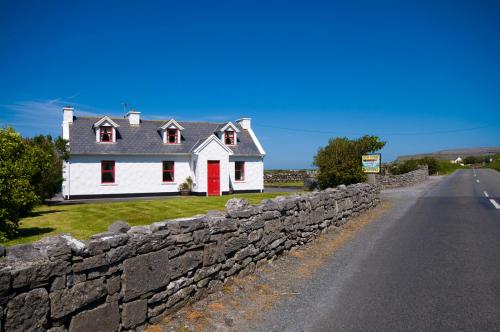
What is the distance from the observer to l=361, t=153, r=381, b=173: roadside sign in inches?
870

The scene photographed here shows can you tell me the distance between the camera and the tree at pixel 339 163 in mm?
21328

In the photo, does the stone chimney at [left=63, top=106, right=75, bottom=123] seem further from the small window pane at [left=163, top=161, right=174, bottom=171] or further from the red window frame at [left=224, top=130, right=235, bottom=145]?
the red window frame at [left=224, top=130, right=235, bottom=145]

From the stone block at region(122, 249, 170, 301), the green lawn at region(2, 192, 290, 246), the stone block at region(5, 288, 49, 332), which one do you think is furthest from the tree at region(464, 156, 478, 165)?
the stone block at region(5, 288, 49, 332)

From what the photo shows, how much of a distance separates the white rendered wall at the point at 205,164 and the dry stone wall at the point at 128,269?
67.9 ft

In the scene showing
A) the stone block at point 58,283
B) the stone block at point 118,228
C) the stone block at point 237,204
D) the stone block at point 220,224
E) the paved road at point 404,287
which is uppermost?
the stone block at point 237,204

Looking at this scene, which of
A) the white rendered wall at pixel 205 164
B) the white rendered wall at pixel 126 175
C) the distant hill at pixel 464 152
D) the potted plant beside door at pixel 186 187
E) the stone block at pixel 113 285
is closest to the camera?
the stone block at pixel 113 285

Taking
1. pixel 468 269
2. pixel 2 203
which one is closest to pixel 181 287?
pixel 468 269

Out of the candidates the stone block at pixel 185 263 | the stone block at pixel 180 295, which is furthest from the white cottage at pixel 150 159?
the stone block at pixel 180 295

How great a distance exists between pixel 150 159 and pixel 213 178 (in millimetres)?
4834

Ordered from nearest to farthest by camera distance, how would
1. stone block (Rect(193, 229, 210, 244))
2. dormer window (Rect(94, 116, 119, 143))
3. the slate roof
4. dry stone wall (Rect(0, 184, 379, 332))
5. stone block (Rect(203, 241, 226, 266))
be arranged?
dry stone wall (Rect(0, 184, 379, 332)) < stone block (Rect(193, 229, 210, 244)) < stone block (Rect(203, 241, 226, 266)) < the slate roof < dormer window (Rect(94, 116, 119, 143))

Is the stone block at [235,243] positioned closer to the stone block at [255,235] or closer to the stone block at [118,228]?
the stone block at [255,235]

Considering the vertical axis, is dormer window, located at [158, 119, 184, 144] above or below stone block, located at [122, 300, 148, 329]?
above

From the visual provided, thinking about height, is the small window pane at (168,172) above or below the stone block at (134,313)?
above

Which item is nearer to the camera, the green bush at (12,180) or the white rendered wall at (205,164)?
the green bush at (12,180)
